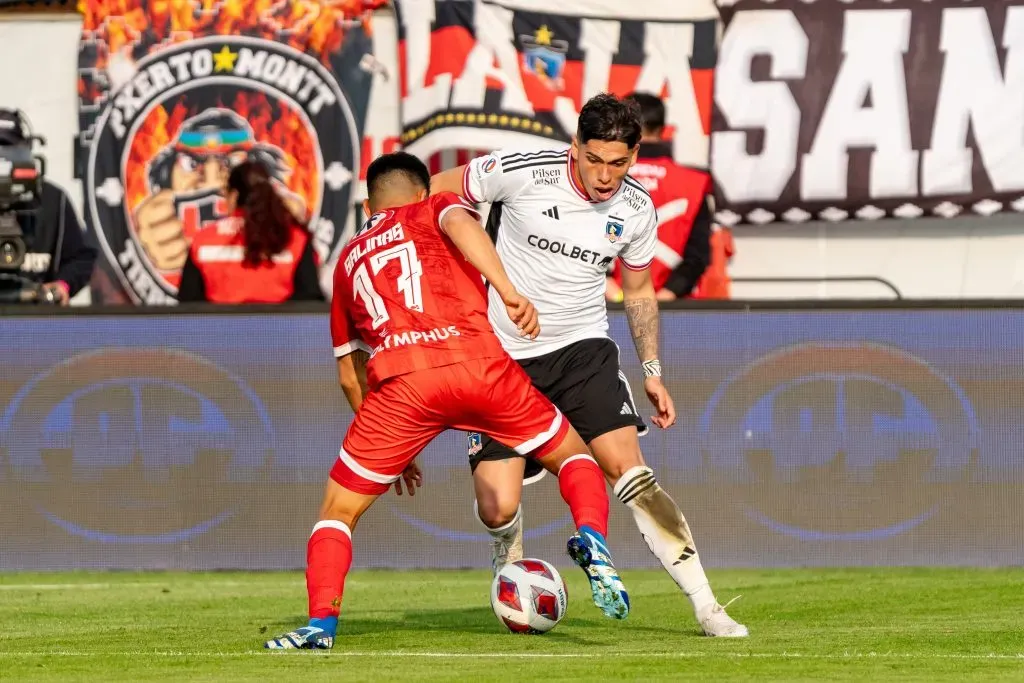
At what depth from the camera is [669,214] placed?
40.7 ft

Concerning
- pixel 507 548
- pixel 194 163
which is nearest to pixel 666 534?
pixel 507 548

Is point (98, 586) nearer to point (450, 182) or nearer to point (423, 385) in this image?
point (450, 182)

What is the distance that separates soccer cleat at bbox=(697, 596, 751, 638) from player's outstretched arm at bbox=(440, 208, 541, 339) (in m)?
1.51

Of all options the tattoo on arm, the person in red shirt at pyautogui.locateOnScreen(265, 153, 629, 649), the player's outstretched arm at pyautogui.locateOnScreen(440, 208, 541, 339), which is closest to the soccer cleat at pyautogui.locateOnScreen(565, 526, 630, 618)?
the person in red shirt at pyautogui.locateOnScreen(265, 153, 629, 649)

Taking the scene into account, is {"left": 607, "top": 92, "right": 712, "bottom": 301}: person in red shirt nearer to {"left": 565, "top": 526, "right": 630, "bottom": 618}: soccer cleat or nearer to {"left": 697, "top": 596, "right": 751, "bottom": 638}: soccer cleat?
{"left": 697, "top": 596, "right": 751, "bottom": 638}: soccer cleat

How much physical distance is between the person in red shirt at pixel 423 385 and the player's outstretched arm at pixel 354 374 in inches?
9.1

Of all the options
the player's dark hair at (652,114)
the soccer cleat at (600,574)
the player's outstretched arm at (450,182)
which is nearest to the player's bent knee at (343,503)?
the soccer cleat at (600,574)

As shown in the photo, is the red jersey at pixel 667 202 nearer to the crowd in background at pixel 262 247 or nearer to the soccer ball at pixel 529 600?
the crowd in background at pixel 262 247

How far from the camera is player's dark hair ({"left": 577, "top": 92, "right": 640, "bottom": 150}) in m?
7.06

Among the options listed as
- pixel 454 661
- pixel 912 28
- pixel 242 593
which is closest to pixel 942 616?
pixel 454 661

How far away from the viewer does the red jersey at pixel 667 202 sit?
11766 millimetres

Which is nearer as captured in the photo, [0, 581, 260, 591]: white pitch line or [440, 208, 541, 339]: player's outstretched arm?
[440, 208, 541, 339]: player's outstretched arm

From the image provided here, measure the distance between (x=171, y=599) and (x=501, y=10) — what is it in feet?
19.5

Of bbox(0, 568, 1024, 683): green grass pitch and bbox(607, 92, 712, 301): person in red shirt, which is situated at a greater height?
bbox(607, 92, 712, 301): person in red shirt
